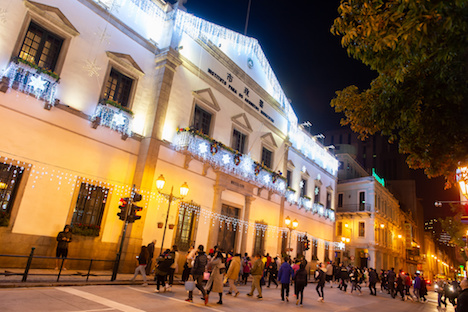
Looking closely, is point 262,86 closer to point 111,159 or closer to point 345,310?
point 111,159

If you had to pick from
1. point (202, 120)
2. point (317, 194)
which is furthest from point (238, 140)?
point (317, 194)

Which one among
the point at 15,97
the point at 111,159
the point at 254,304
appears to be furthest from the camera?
the point at 111,159

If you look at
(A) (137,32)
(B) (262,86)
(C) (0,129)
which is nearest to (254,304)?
(C) (0,129)

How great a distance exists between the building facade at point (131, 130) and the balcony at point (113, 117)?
5cm

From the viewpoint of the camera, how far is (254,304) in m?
10.8

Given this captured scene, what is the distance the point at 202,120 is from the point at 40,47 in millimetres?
9246

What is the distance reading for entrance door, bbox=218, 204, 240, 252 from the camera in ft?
66.1

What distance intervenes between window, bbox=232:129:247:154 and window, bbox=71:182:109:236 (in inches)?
386

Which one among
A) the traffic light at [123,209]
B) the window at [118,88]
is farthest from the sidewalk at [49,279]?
the window at [118,88]

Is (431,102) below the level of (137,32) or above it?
below

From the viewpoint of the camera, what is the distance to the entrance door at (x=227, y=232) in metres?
20.2

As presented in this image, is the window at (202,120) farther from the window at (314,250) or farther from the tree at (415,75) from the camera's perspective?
the window at (314,250)

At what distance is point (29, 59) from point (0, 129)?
10.2 ft

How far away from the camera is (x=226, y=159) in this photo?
19484 millimetres
